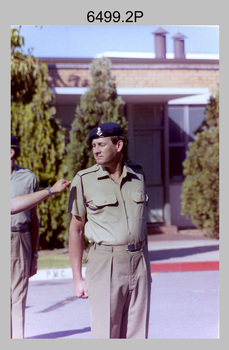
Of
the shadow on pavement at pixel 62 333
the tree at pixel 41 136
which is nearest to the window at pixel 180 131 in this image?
the tree at pixel 41 136

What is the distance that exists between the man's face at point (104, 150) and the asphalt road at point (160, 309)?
1841 millimetres

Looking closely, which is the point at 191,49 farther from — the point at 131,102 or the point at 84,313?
the point at 131,102

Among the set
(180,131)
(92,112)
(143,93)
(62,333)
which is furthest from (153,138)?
(62,333)

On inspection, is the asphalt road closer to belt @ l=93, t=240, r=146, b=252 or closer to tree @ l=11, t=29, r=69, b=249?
tree @ l=11, t=29, r=69, b=249

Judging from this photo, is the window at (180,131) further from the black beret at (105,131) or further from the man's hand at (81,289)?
the man's hand at (81,289)

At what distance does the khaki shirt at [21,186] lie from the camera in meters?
4.95

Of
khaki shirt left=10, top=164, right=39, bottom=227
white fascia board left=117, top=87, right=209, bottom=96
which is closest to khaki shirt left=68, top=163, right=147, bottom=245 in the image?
khaki shirt left=10, top=164, right=39, bottom=227

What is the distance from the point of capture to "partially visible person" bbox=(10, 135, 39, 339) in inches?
196

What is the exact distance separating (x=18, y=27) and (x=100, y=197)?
1.80 metres

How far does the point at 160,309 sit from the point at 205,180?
454cm

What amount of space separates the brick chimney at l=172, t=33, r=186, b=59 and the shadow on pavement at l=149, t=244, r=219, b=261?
4.46m

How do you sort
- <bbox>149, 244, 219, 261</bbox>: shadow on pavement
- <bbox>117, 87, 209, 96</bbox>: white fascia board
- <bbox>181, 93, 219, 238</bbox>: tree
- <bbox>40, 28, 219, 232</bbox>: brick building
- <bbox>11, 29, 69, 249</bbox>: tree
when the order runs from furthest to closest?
<bbox>181, 93, 219, 238</bbox>: tree, <bbox>117, 87, 209, 96</bbox>: white fascia board, <bbox>149, 244, 219, 261</bbox>: shadow on pavement, <bbox>11, 29, 69, 249</bbox>: tree, <bbox>40, 28, 219, 232</bbox>: brick building

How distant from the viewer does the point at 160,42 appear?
18.9 ft

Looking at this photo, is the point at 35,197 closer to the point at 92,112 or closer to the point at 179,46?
the point at 179,46
